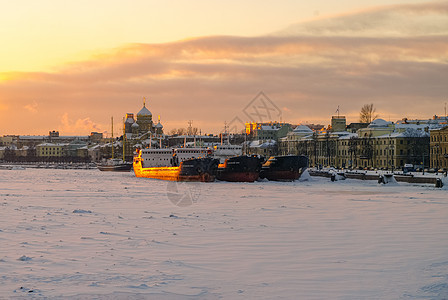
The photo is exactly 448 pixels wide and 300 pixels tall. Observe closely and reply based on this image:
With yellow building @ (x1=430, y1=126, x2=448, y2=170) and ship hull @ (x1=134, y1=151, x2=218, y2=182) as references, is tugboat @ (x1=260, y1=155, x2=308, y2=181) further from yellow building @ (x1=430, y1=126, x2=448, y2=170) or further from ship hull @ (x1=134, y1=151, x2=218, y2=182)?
yellow building @ (x1=430, y1=126, x2=448, y2=170)

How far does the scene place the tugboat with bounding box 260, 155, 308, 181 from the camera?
292 ft

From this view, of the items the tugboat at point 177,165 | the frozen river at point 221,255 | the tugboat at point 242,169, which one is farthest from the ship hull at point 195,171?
the frozen river at point 221,255

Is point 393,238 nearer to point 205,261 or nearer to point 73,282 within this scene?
point 205,261

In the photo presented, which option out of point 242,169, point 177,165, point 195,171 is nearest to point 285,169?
point 242,169

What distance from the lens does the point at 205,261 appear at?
755 inches

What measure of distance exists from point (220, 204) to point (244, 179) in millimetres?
42432

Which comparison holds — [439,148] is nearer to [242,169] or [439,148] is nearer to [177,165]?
[177,165]

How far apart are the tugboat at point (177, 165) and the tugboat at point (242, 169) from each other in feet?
5.67

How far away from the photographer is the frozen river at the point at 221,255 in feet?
52.1

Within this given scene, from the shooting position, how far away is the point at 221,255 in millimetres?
20141

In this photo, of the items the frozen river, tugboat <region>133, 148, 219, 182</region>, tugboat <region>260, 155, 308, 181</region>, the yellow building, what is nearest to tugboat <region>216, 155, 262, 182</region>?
tugboat <region>133, 148, 219, 182</region>

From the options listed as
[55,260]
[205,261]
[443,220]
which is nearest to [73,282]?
[55,260]

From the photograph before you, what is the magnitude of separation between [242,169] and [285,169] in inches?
348

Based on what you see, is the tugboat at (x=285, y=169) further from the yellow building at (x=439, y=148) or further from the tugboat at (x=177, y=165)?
the yellow building at (x=439, y=148)
